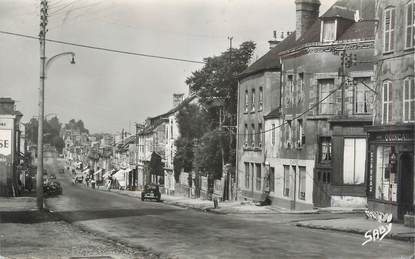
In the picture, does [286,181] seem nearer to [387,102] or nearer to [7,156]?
[387,102]

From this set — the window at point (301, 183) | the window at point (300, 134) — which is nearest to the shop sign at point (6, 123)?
the window at point (300, 134)

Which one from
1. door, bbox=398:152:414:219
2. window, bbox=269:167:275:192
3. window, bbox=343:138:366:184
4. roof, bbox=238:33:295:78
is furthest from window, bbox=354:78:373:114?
door, bbox=398:152:414:219

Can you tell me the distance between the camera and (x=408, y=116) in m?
24.6

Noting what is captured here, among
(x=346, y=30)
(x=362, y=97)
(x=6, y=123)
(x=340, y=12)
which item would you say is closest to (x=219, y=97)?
(x=340, y=12)

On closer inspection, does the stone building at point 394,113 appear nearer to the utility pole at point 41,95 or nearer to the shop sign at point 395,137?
the shop sign at point 395,137

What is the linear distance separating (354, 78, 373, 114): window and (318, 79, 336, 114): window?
4.78 ft

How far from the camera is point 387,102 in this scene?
86.2ft

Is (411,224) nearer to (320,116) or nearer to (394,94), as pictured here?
(394,94)

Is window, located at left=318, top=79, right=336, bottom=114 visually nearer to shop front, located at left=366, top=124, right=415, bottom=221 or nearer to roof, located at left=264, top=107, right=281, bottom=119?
roof, located at left=264, top=107, right=281, bottom=119

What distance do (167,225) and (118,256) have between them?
27.0 feet

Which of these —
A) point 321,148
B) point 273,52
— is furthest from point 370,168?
point 273,52

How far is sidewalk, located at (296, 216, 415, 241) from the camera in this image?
20422mm

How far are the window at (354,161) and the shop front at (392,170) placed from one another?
6.19 m

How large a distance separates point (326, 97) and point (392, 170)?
1108 centimetres
